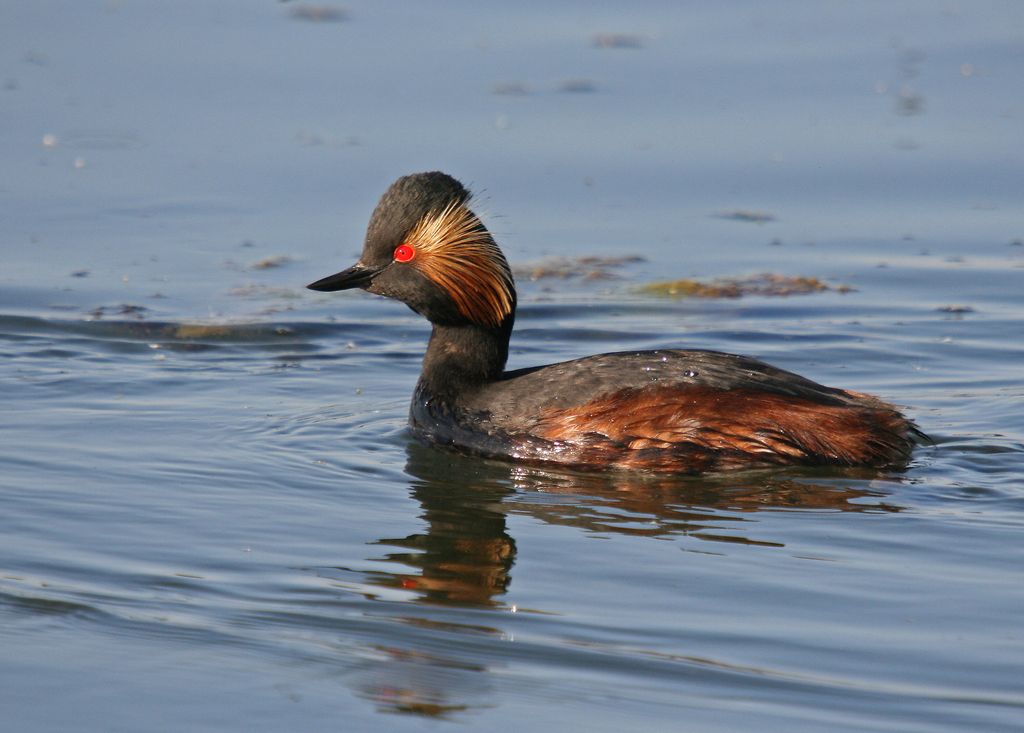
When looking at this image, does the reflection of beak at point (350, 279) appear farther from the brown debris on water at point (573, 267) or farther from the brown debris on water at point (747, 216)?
the brown debris on water at point (747, 216)

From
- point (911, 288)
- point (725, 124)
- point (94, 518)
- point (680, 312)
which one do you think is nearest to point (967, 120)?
point (725, 124)

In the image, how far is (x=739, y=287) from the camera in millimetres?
12320

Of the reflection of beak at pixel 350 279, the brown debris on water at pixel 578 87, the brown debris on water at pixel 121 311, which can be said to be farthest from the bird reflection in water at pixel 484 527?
the brown debris on water at pixel 578 87

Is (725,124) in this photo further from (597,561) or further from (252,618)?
(252,618)

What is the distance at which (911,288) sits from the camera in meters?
12.3

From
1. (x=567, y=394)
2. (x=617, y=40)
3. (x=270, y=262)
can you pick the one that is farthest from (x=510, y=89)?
(x=567, y=394)

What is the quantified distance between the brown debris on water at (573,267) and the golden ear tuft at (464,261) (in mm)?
3080

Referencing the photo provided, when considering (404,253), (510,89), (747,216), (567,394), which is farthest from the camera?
(510,89)

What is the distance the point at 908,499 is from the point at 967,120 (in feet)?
25.0

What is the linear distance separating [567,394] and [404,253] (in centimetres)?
135

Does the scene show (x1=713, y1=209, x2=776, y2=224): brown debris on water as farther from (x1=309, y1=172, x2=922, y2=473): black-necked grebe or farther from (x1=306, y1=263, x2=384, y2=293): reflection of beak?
(x1=306, y1=263, x2=384, y2=293): reflection of beak

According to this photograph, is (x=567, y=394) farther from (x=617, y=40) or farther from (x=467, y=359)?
(x=617, y=40)

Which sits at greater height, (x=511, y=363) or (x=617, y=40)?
(x=617, y=40)

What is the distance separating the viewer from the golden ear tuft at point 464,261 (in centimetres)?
943
